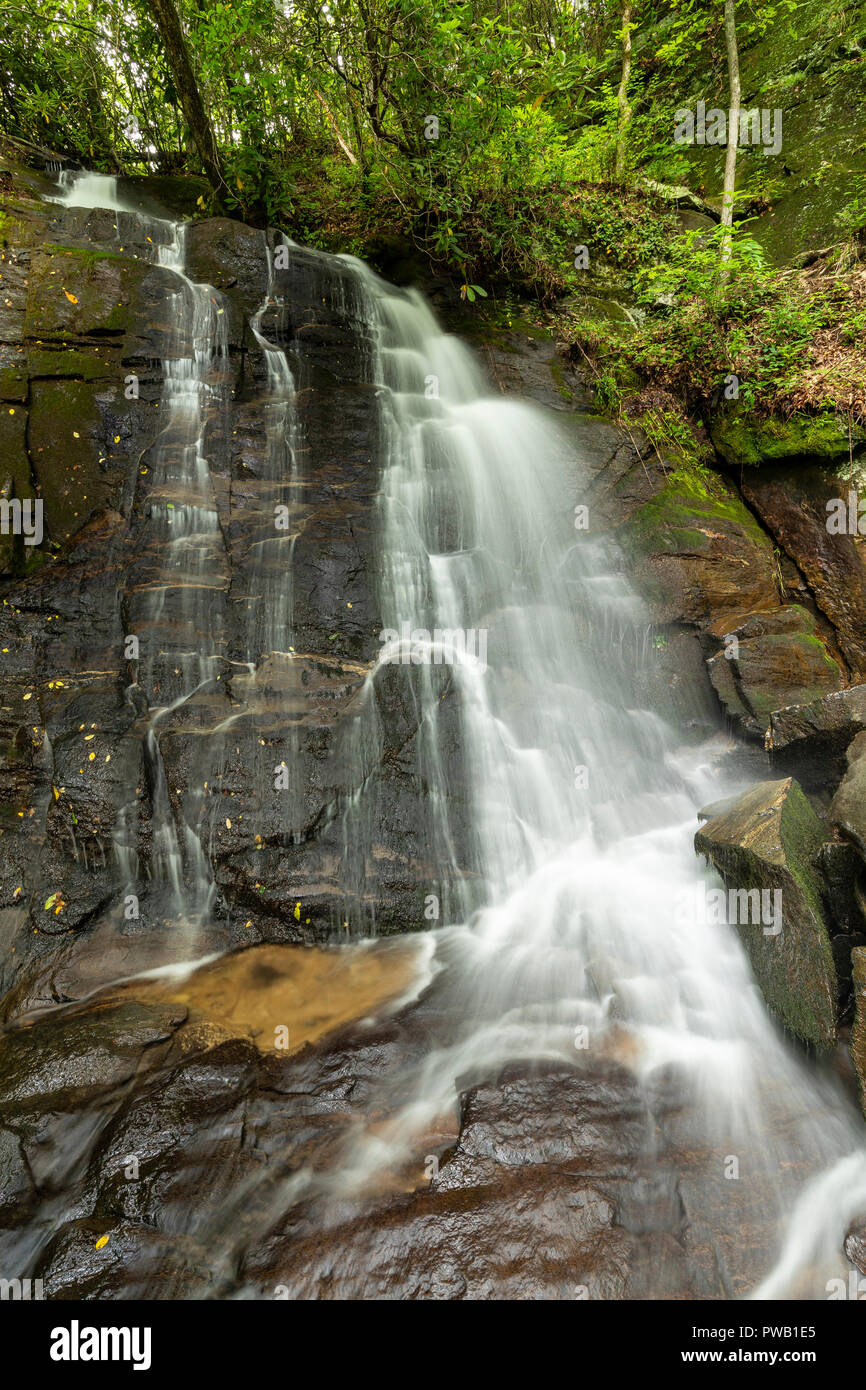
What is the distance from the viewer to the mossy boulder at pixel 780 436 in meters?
6.80

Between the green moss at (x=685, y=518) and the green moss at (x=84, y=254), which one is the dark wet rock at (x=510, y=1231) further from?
the green moss at (x=84, y=254)

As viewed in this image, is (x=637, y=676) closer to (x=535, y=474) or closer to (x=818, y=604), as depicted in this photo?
(x=818, y=604)

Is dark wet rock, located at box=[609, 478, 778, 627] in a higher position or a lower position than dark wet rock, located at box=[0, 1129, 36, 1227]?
higher

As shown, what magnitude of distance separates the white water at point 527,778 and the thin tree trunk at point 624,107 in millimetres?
5502

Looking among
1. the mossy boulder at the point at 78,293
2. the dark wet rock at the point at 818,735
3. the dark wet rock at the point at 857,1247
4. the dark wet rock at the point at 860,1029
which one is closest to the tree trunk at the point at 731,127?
the dark wet rock at the point at 818,735

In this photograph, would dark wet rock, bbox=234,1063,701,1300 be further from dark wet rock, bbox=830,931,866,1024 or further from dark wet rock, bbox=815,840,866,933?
dark wet rock, bbox=815,840,866,933

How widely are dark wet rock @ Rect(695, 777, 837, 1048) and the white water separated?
0.28 m

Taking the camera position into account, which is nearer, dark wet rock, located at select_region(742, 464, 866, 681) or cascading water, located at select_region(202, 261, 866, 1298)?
cascading water, located at select_region(202, 261, 866, 1298)

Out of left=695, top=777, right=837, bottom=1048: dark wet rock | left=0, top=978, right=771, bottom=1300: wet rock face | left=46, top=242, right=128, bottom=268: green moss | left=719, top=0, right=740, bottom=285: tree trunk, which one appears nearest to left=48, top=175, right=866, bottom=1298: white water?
left=0, top=978, right=771, bottom=1300: wet rock face

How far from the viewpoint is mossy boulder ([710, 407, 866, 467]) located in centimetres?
680

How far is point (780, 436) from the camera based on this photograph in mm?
7285

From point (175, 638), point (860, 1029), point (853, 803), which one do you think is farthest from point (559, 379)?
point (860, 1029)

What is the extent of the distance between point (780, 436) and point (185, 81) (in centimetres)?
864

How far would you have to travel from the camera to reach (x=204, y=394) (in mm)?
6770
